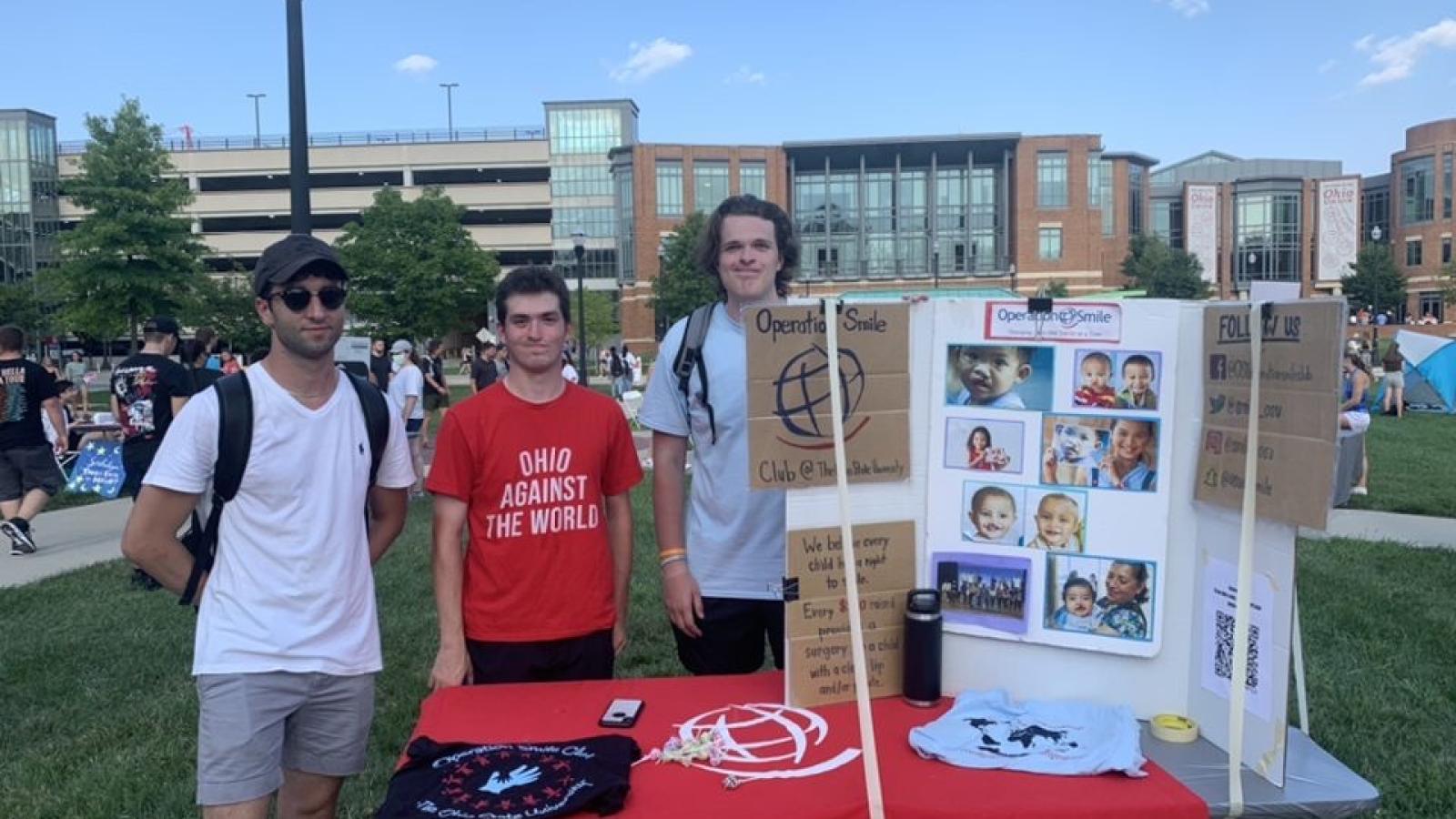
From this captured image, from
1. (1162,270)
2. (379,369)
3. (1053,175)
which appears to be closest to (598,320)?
(1053,175)

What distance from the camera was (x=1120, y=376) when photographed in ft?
7.61

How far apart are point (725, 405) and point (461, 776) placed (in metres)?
1.34

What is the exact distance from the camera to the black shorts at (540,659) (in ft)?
9.30

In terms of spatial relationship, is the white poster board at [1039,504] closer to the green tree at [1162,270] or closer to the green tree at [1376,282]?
the green tree at [1162,270]

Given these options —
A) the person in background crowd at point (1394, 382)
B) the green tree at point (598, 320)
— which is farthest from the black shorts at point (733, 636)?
the green tree at point (598, 320)

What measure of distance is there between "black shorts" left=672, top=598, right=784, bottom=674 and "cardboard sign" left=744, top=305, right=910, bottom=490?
836 millimetres

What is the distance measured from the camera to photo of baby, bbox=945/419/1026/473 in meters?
2.37

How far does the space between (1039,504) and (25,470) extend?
948cm

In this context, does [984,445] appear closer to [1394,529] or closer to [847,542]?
[847,542]

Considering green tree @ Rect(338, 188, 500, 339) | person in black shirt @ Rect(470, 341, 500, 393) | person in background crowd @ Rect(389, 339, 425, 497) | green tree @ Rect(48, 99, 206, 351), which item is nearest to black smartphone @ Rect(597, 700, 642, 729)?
person in background crowd @ Rect(389, 339, 425, 497)

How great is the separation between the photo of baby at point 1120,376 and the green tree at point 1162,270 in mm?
61844

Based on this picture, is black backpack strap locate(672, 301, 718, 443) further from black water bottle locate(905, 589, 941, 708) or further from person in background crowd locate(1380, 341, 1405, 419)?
person in background crowd locate(1380, 341, 1405, 419)

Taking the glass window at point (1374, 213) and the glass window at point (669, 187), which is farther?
the glass window at point (1374, 213)

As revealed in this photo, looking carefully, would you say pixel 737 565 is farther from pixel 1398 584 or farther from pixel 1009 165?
pixel 1009 165
